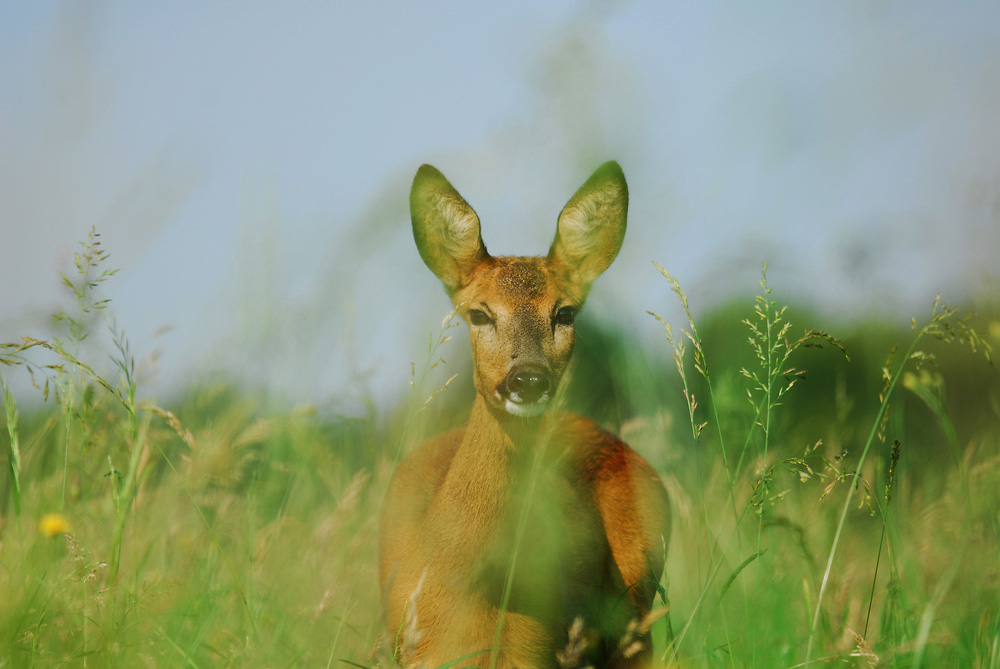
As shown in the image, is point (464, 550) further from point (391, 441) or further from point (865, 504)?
point (391, 441)

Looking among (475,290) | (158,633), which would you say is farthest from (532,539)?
(158,633)

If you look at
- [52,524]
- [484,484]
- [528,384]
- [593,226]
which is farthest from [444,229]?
[52,524]

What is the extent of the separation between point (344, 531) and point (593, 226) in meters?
1.62

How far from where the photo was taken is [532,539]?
302 cm

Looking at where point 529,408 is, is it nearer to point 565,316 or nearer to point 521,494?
point 521,494

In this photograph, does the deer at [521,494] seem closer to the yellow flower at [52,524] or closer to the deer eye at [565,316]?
the deer eye at [565,316]

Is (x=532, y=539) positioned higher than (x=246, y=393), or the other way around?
(x=246, y=393)

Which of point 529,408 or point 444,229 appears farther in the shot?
point 444,229

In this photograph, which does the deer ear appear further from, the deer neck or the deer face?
the deer neck

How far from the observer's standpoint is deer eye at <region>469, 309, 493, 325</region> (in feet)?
11.1

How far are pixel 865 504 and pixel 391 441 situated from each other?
274 cm

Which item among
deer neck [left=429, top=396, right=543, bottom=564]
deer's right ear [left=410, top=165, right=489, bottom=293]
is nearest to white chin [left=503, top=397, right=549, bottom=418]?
deer neck [left=429, top=396, right=543, bottom=564]

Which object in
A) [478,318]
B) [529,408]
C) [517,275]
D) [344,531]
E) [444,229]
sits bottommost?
[344,531]

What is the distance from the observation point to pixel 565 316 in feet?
11.4
